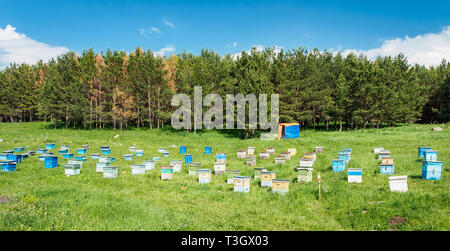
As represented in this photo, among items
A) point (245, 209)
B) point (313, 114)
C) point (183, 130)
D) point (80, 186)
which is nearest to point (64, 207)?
point (80, 186)

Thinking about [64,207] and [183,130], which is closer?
[64,207]

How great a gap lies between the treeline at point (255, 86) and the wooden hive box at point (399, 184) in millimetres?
22149

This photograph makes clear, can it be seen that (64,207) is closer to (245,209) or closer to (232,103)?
(245,209)

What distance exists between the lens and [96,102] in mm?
42000

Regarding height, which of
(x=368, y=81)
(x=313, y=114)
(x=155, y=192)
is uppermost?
(x=368, y=81)

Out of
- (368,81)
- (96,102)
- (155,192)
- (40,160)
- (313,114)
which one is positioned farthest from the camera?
(96,102)

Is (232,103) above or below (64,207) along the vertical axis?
above

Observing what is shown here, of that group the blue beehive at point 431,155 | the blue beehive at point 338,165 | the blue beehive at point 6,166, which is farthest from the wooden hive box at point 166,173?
the blue beehive at point 431,155

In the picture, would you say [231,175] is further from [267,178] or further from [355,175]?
[355,175]

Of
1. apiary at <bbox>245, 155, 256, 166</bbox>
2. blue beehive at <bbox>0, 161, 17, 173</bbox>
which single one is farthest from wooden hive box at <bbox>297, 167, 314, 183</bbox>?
blue beehive at <bbox>0, 161, 17, 173</bbox>

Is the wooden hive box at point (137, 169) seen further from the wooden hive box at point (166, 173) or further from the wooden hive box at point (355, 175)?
the wooden hive box at point (355, 175)

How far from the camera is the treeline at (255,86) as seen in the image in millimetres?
34969
